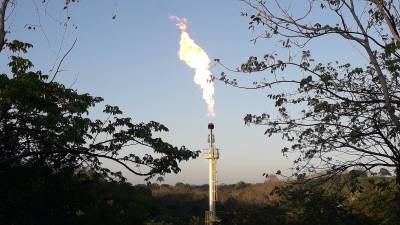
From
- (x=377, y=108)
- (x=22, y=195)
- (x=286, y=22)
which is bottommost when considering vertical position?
(x=22, y=195)

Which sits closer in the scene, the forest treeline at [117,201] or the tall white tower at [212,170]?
the forest treeline at [117,201]

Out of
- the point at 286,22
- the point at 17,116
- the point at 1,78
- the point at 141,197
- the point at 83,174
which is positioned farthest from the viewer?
the point at 141,197

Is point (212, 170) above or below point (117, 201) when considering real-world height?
above

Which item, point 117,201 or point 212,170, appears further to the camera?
point 212,170

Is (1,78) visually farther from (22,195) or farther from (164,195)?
(164,195)

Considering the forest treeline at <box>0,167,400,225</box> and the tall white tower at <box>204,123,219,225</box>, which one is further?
the tall white tower at <box>204,123,219,225</box>

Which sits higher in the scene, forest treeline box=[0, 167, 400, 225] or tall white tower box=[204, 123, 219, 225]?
tall white tower box=[204, 123, 219, 225]

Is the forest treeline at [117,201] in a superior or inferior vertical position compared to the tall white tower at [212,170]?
inferior

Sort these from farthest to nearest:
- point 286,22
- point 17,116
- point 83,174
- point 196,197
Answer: point 196,197 → point 83,174 → point 17,116 → point 286,22

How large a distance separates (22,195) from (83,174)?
3460mm

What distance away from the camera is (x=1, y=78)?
12.7 metres

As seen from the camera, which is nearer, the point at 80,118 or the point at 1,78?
the point at 1,78

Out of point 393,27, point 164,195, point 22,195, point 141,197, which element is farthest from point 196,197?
point 393,27

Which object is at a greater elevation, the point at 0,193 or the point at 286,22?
the point at 286,22
